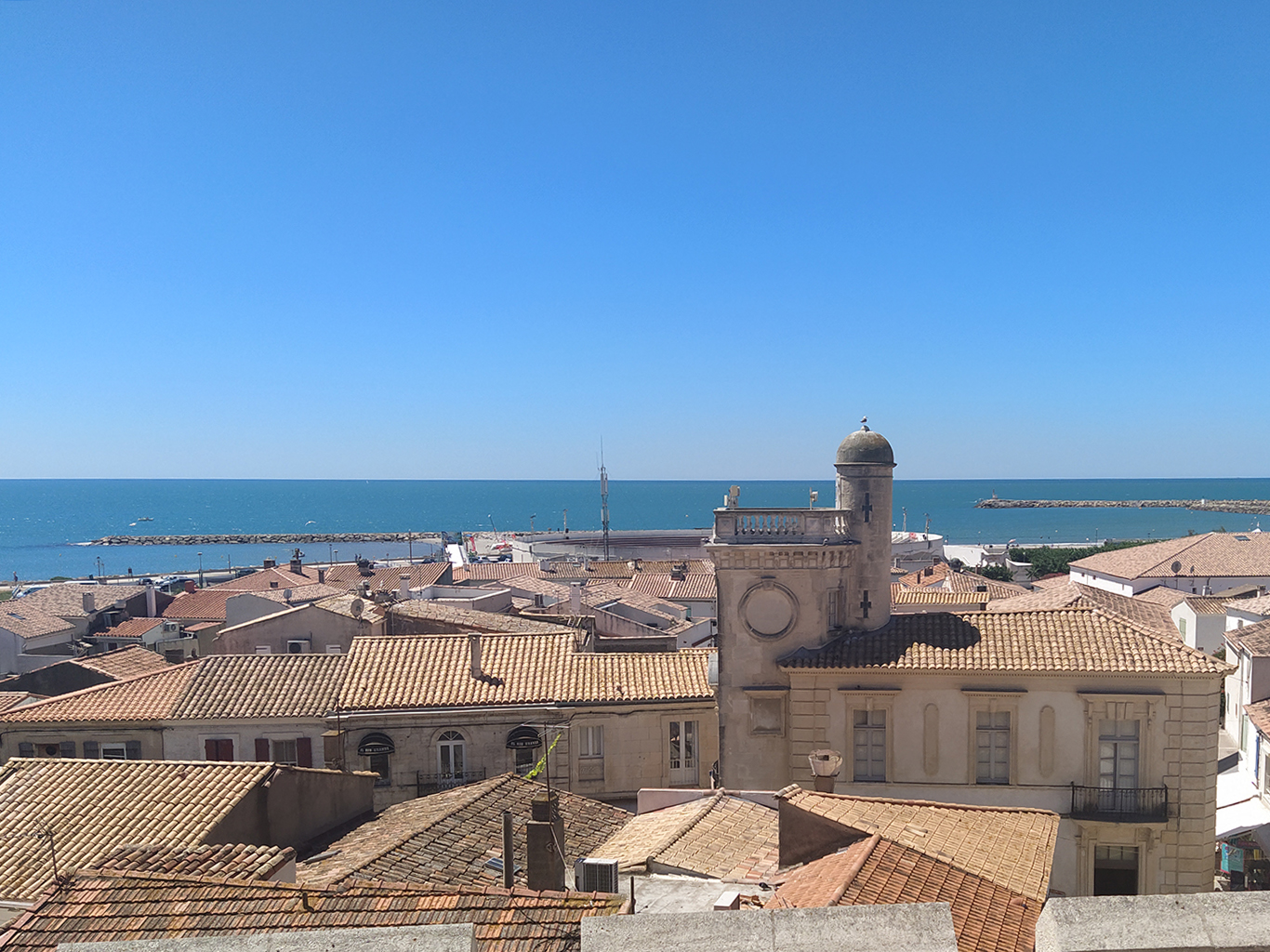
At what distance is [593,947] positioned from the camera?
455cm

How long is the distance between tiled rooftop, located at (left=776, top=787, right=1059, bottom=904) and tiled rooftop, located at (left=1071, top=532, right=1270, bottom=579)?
63.7 metres

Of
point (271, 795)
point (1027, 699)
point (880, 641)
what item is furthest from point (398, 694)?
point (1027, 699)

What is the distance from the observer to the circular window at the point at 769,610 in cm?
2353

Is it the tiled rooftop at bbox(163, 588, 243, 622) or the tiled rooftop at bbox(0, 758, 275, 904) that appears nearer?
the tiled rooftop at bbox(0, 758, 275, 904)

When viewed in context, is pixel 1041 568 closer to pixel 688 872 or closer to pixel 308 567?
pixel 308 567

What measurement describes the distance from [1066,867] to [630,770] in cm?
1094

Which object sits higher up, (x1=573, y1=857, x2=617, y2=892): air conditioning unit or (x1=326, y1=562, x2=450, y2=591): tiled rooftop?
(x1=573, y1=857, x2=617, y2=892): air conditioning unit

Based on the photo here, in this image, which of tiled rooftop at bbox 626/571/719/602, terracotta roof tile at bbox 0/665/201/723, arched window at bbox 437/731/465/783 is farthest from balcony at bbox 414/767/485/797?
tiled rooftop at bbox 626/571/719/602

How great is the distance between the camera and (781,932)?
464cm

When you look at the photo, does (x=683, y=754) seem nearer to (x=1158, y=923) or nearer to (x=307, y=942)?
(x=307, y=942)

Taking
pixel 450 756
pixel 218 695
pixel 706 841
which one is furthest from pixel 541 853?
pixel 218 695

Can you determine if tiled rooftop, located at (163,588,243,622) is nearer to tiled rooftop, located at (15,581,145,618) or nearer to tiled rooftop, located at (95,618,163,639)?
tiled rooftop, located at (95,618,163,639)

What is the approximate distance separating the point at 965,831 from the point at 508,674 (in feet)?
53.3

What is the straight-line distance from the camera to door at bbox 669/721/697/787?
89.1 feet
